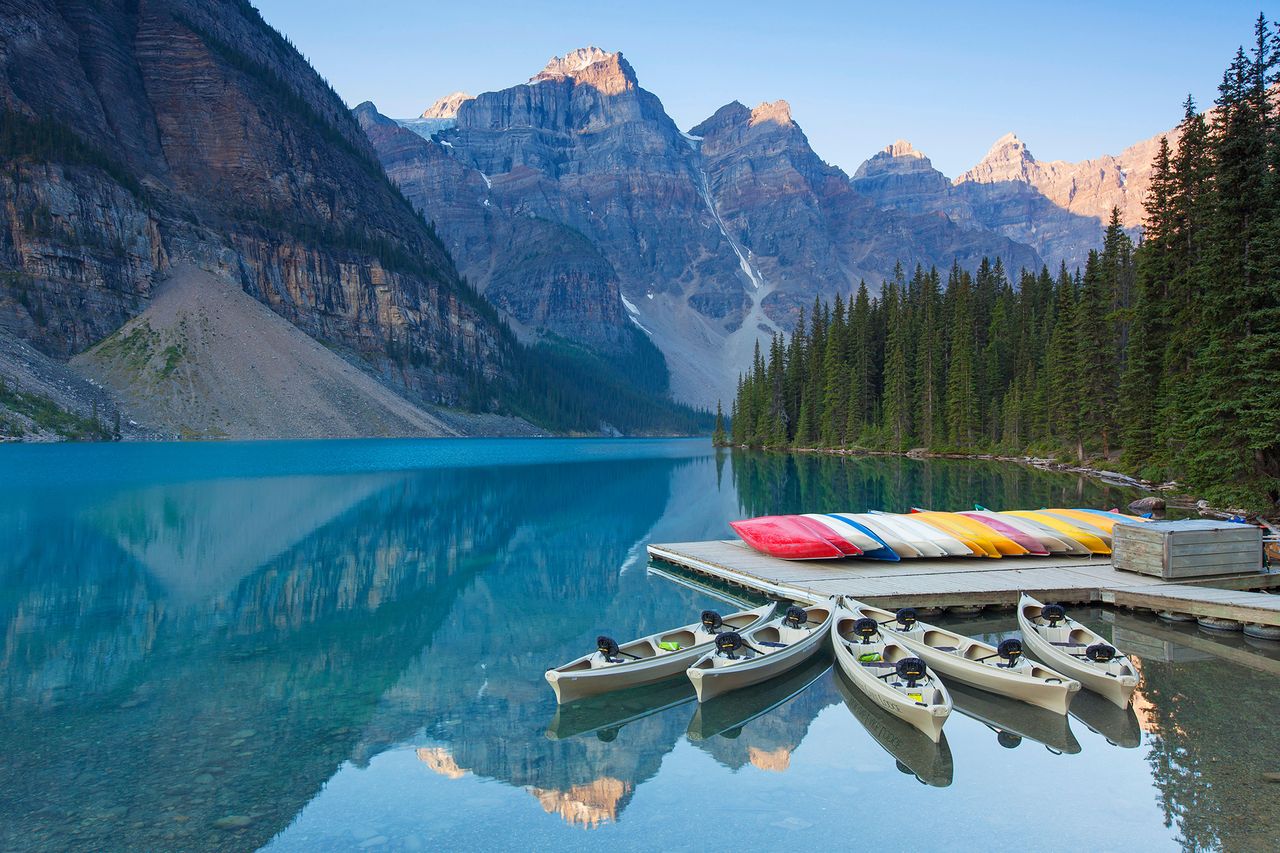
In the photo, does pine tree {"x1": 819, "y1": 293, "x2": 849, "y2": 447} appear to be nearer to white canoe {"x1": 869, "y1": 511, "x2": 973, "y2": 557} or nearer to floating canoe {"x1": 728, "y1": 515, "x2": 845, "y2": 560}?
white canoe {"x1": 869, "y1": 511, "x2": 973, "y2": 557}

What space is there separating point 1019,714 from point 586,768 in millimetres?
7821

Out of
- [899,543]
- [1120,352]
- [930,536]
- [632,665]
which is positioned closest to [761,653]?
[632,665]

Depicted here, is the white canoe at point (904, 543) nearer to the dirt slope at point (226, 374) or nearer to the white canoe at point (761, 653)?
the white canoe at point (761, 653)

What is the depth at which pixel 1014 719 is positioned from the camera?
47.2 ft

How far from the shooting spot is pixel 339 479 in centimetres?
6400

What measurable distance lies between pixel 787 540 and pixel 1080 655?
11280mm

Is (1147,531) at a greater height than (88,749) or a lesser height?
greater

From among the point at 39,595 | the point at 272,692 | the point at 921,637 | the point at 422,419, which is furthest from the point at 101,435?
the point at 921,637

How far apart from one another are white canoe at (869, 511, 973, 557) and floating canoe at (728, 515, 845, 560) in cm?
282

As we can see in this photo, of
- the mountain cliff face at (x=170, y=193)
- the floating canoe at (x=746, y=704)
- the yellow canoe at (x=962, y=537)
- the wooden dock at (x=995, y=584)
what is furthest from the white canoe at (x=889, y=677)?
the mountain cliff face at (x=170, y=193)

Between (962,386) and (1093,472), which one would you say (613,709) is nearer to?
(1093,472)

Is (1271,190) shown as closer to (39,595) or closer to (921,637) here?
(921,637)

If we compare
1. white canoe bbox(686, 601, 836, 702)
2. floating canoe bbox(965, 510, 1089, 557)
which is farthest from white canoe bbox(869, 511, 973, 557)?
white canoe bbox(686, 601, 836, 702)

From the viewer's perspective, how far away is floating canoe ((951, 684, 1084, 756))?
13.5 meters
